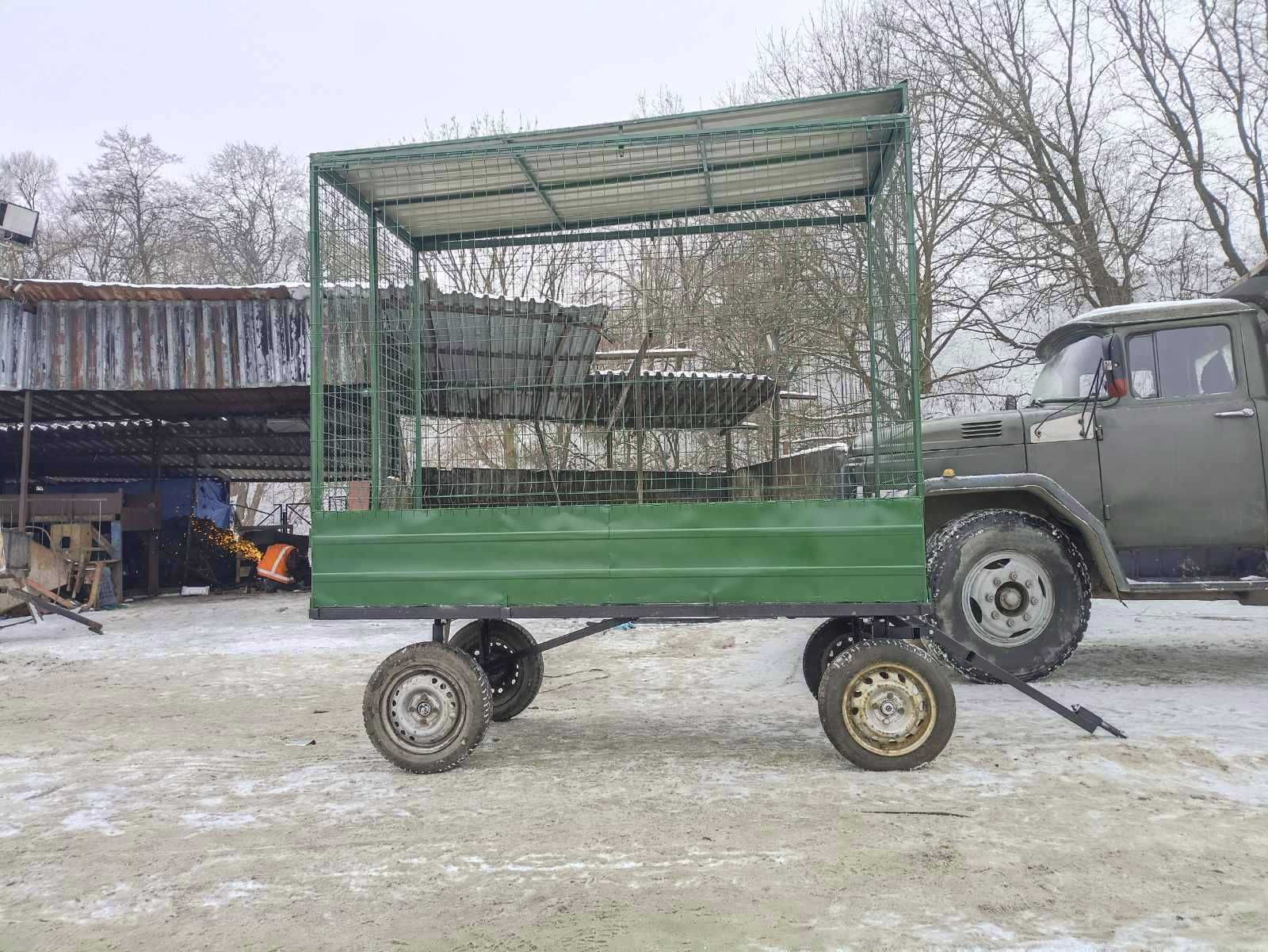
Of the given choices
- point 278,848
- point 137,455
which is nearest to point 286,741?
point 278,848

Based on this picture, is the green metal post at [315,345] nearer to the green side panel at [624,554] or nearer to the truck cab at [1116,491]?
the green side panel at [624,554]

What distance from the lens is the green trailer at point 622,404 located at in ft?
14.6

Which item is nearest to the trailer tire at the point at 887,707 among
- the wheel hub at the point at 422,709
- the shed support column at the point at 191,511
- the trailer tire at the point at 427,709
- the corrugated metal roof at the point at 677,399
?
the trailer tire at the point at 427,709

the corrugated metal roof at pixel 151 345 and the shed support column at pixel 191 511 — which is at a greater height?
the corrugated metal roof at pixel 151 345

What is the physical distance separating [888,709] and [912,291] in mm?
2076

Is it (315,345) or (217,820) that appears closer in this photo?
(217,820)

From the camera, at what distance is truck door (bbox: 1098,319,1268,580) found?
639 centimetres

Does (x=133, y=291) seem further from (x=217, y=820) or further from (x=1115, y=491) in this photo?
(x=1115, y=491)

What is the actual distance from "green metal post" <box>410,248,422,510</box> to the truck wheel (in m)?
3.62

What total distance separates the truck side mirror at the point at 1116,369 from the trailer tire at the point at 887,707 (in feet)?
11.0

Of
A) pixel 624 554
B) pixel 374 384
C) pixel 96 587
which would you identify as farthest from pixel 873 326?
pixel 96 587

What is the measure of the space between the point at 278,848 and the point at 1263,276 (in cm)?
832

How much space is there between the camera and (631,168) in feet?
17.4

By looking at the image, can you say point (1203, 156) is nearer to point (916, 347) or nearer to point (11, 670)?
point (916, 347)
